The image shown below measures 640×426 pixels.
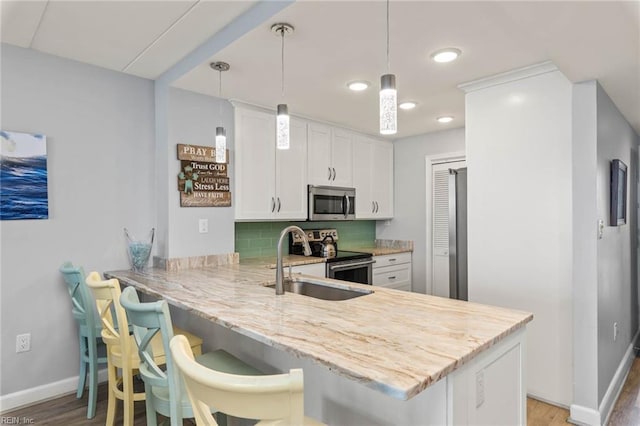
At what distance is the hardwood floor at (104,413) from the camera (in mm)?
2324

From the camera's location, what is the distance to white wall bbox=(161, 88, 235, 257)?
117 inches

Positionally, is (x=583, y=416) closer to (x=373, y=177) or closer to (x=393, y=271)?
(x=393, y=271)

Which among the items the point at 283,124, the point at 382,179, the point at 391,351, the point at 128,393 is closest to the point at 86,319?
the point at 128,393

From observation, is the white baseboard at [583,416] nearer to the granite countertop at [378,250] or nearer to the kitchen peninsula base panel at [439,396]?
the kitchen peninsula base panel at [439,396]

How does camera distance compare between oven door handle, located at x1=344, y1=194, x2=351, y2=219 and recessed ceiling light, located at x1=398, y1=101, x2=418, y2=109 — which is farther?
oven door handle, located at x1=344, y1=194, x2=351, y2=219

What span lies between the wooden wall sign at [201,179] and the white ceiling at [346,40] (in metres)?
0.51

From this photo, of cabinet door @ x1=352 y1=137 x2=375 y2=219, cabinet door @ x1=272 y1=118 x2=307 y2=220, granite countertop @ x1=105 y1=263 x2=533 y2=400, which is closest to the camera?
granite countertop @ x1=105 y1=263 x2=533 y2=400

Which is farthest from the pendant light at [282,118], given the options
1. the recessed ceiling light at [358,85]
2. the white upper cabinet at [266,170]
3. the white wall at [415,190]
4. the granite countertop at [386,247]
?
the white wall at [415,190]

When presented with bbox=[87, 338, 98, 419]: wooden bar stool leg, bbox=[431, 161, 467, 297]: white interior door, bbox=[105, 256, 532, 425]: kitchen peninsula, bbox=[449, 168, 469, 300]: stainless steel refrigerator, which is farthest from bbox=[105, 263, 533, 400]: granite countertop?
bbox=[431, 161, 467, 297]: white interior door

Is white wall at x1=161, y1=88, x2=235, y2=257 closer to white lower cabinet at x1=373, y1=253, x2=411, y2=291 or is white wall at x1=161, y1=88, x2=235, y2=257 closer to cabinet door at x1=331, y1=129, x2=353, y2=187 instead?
cabinet door at x1=331, y1=129, x2=353, y2=187

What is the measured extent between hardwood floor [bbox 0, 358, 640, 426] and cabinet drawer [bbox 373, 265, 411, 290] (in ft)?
6.46

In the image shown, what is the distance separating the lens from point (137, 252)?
2879mm

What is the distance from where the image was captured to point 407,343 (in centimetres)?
124

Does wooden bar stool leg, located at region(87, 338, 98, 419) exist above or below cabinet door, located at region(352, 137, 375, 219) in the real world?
below
